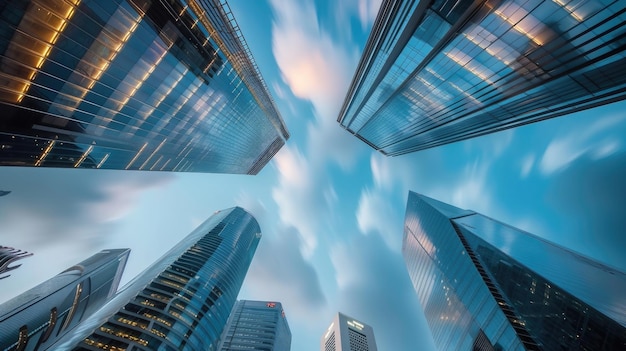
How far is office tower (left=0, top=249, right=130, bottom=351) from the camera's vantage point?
84.8m

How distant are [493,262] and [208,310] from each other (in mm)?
68432

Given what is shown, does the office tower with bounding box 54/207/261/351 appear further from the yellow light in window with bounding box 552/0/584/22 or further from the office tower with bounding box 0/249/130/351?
the yellow light in window with bounding box 552/0/584/22

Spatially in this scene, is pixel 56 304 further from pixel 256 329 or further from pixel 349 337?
pixel 349 337

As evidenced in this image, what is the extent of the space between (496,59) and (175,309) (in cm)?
7552

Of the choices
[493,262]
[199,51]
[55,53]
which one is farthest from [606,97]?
[55,53]

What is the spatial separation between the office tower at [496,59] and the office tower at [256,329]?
Answer: 12475 centimetres

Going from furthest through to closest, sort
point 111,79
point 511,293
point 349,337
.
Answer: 1. point 349,337
2. point 511,293
3. point 111,79

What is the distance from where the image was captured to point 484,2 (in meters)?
27.2

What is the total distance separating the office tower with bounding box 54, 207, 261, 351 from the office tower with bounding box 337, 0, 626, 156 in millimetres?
71833

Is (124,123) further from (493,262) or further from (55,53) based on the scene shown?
(493,262)

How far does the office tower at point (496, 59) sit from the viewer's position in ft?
77.5

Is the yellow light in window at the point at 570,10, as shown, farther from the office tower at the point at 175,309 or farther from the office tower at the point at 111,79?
the office tower at the point at 175,309

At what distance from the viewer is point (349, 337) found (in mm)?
138500

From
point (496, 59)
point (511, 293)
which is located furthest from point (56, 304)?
point (496, 59)
